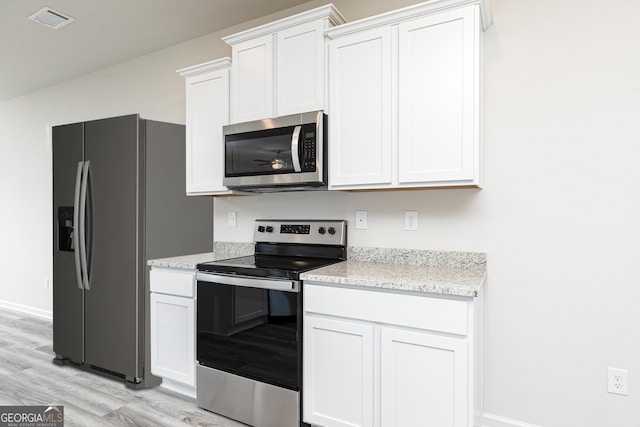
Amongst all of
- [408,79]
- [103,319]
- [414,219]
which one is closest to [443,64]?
[408,79]

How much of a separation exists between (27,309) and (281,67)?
4.76m

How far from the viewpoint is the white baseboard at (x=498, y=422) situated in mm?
2139

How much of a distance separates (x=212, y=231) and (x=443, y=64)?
2.25m

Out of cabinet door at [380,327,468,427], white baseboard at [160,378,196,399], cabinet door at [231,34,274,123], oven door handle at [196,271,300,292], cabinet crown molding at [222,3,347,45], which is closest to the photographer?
cabinet door at [380,327,468,427]

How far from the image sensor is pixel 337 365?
199 centimetres

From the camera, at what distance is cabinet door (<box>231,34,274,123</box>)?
252 centimetres

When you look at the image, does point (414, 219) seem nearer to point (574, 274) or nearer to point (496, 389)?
point (574, 274)

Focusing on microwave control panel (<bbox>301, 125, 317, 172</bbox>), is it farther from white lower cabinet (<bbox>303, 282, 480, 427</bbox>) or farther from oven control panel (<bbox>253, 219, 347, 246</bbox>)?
white lower cabinet (<bbox>303, 282, 480, 427</bbox>)

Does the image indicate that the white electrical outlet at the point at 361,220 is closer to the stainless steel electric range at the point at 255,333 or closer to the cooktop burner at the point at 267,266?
the stainless steel electric range at the point at 255,333

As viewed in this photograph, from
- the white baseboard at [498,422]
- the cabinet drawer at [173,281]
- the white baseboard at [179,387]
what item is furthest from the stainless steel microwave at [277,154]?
the white baseboard at [498,422]

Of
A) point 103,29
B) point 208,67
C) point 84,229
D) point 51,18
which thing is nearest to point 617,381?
point 208,67

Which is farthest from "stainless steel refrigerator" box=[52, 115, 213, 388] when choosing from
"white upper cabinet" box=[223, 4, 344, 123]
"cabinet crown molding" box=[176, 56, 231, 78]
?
"white upper cabinet" box=[223, 4, 344, 123]

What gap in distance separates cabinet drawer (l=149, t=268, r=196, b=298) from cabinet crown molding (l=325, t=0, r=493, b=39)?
1.75 meters

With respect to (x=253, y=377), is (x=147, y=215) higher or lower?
higher
